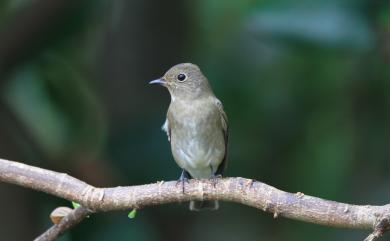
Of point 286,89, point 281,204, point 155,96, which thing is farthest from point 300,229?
point 281,204

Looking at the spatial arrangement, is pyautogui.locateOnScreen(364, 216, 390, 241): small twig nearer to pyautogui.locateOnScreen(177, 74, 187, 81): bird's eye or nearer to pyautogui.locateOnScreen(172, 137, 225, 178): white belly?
pyautogui.locateOnScreen(172, 137, 225, 178): white belly

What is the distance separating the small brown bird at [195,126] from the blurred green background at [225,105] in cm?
66

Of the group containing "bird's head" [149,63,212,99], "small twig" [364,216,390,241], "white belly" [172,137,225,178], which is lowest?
"small twig" [364,216,390,241]

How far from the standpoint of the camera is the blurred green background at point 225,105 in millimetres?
6047

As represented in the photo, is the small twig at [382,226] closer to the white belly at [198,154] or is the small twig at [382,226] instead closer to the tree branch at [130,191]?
the tree branch at [130,191]

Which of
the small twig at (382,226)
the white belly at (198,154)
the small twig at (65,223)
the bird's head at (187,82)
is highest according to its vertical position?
the bird's head at (187,82)

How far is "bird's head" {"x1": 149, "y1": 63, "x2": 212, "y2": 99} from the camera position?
5.72m

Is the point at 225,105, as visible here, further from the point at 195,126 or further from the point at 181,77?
the point at 195,126

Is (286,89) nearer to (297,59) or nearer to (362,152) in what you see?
(297,59)

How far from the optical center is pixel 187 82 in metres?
5.75

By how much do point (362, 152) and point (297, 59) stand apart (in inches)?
36.0

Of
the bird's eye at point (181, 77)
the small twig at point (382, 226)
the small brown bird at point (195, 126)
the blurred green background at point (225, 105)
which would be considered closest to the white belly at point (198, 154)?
the small brown bird at point (195, 126)


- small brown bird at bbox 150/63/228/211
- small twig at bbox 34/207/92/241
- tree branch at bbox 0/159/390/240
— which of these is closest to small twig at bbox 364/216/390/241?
tree branch at bbox 0/159/390/240

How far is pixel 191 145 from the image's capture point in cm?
560
